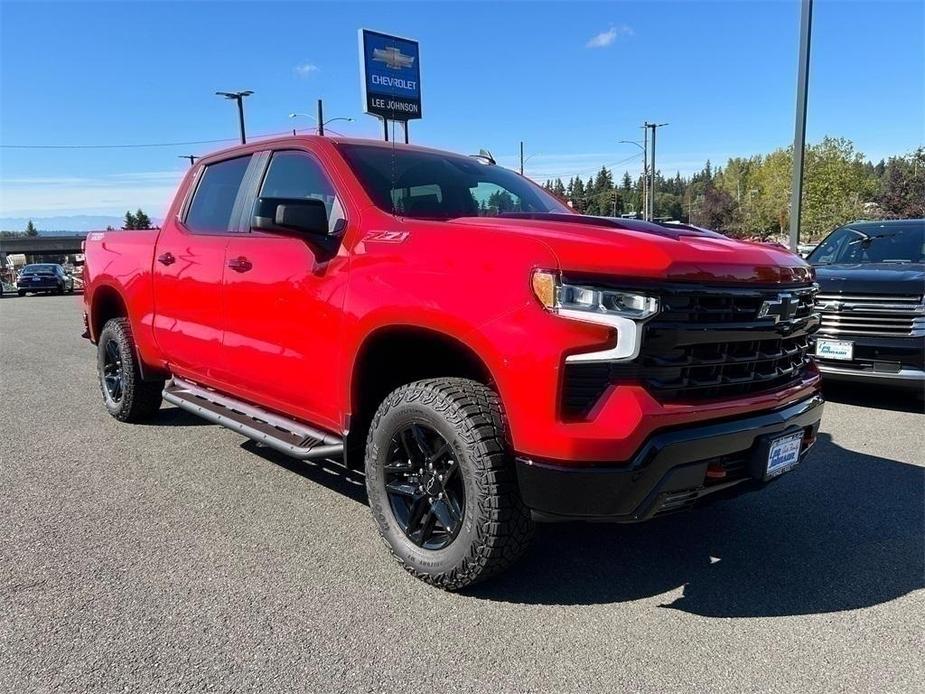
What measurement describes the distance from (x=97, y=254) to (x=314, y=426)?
10.6 feet

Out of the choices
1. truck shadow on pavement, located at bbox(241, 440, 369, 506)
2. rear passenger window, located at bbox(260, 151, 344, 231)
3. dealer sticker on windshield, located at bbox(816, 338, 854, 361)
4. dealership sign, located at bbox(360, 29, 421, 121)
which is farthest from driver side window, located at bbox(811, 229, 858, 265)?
dealership sign, located at bbox(360, 29, 421, 121)

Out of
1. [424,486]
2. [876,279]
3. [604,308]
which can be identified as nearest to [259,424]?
[424,486]

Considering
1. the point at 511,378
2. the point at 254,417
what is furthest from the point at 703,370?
the point at 254,417

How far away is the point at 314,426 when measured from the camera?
12.3ft

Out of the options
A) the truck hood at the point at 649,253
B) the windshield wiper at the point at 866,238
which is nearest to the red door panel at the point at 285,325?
the truck hood at the point at 649,253

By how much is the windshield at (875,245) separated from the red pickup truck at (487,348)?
16.0 ft

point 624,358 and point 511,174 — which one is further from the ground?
point 511,174

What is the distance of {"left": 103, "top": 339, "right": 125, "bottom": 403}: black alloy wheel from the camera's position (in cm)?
577

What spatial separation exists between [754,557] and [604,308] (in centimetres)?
165

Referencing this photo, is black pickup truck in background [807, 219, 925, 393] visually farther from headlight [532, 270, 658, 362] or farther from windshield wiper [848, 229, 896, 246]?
headlight [532, 270, 658, 362]

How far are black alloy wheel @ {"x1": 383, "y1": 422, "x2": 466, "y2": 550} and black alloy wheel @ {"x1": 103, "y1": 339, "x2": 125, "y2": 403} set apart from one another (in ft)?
11.5

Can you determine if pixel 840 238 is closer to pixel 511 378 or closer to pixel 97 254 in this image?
pixel 511 378

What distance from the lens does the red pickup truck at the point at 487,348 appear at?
8.27 ft

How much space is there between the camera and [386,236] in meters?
3.16
